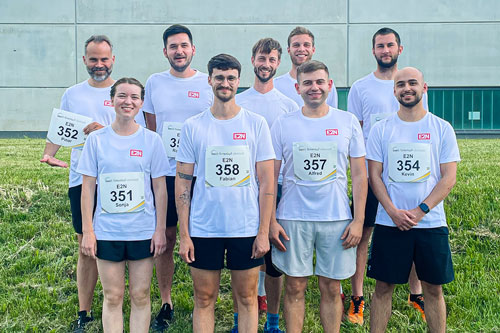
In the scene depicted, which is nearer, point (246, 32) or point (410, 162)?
point (410, 162)

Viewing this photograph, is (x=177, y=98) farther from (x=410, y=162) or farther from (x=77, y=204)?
(x=410, y=162)

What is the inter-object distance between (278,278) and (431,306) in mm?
1204

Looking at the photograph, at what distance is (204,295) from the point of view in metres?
3.64

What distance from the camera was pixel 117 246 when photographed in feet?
12.0

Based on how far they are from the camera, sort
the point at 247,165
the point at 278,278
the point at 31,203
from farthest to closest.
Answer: the point at 31,203 < the point at 278,278 < the point at 247,165

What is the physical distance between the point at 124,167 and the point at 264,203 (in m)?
Answer: 1.02

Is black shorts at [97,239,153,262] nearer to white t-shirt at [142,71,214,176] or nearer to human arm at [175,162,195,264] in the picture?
human arm at [175,162,195,264]

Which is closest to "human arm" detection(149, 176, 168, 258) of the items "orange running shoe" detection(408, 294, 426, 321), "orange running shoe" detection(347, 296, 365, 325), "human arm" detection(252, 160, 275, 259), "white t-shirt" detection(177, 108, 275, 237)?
"white t-shirt" detection(177, 108, 275, 237)

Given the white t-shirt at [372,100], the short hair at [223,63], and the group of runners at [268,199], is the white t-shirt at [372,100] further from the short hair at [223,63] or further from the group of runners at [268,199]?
the short hair at [223,63]

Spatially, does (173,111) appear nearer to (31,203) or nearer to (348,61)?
(31,203)

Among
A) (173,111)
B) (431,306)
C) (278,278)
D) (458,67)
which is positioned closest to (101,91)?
(173,111)

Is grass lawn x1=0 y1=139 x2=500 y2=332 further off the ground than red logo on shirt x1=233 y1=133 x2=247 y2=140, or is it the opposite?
red logo on shirt x1=233 y1=133 x2=247 y2=140

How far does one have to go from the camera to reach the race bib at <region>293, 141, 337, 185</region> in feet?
12.1

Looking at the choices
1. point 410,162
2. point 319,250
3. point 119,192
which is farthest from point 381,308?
point 119,192
